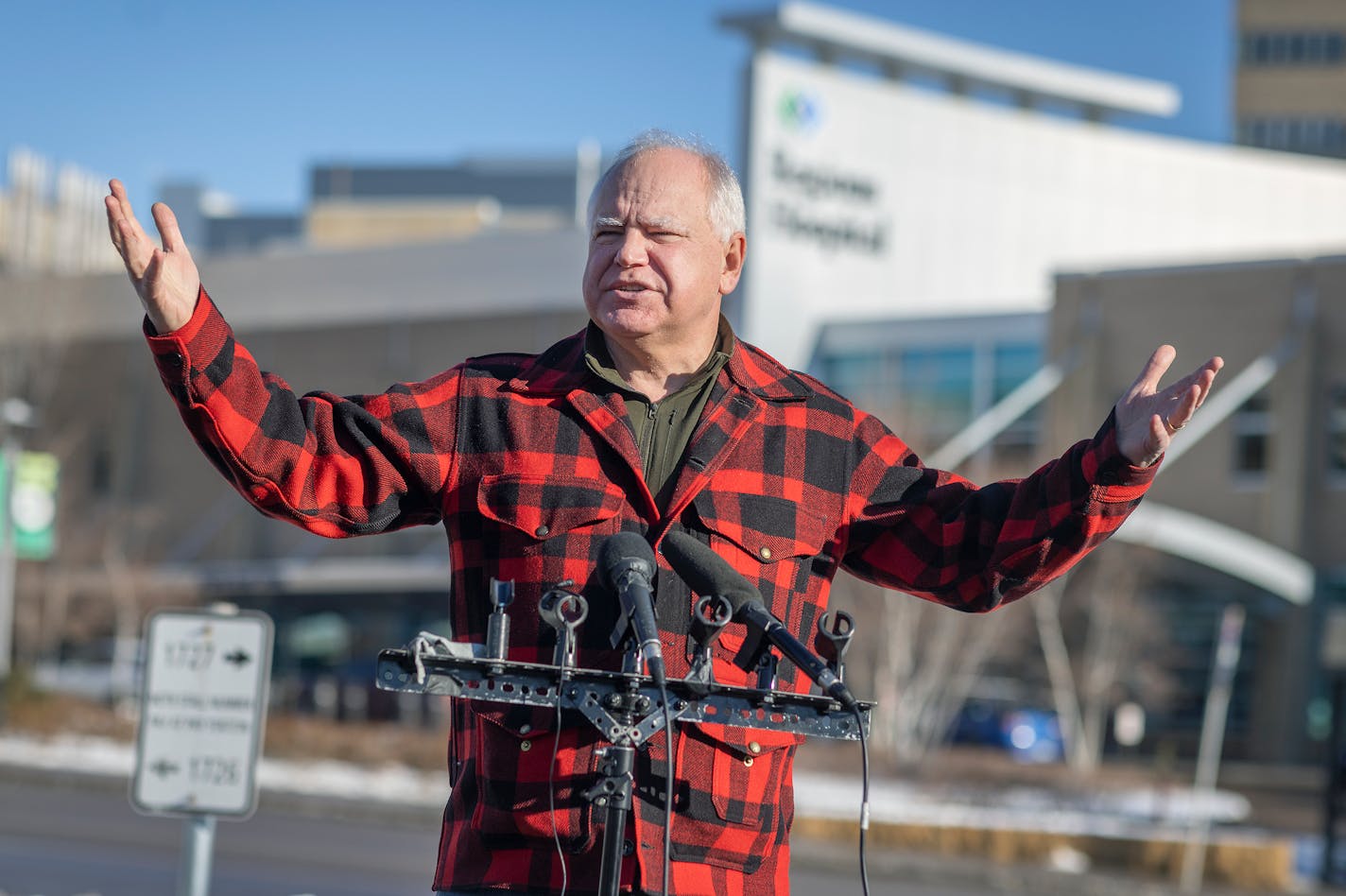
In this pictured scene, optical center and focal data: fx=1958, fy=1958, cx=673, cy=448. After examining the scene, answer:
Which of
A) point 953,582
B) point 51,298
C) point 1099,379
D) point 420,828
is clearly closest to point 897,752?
point 420,828

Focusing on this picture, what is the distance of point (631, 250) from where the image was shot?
342cm

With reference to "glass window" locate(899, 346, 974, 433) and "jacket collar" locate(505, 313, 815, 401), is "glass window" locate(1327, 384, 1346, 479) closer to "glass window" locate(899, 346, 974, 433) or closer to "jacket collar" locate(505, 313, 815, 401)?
"glass window" locate(899, 346, 974, 433)

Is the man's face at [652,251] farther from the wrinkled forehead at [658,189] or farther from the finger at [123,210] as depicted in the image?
the finger at [123,210]

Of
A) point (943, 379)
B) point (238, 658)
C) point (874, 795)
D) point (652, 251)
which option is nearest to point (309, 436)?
point (652, 251)

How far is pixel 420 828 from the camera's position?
19812 millimetres

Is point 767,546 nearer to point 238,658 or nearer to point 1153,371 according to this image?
point 1153,371

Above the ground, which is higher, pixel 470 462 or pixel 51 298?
pixel 51 298

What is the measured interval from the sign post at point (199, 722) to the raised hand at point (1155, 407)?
3.88 metres

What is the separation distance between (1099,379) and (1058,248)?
1122cm

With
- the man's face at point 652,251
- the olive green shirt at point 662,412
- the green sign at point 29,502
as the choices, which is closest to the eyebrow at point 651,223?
the man's face at point 652,251

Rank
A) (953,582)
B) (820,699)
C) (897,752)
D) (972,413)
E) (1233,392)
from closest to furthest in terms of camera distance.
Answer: (820,699) → (953,582) → (897,752) → (1233,392) → (972,413)

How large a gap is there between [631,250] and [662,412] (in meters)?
0.32

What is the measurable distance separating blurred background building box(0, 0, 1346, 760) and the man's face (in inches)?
1029

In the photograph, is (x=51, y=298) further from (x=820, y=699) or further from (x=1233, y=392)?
(x=820, y=699)
